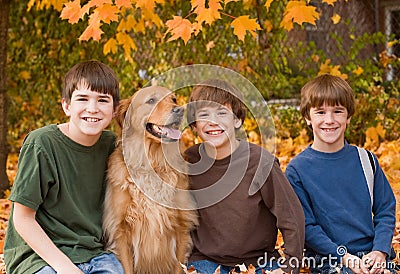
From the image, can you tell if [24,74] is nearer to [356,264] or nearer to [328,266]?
[328,266]

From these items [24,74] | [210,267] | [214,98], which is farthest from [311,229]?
[24,74]

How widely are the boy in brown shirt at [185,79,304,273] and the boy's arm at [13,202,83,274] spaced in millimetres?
705

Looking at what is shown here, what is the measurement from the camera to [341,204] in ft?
10.2

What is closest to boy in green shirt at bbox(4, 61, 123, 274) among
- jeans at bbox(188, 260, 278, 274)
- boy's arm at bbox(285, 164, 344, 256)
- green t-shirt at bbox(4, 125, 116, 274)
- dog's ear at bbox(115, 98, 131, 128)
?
green t-shirt at bbox(4, 125, 116, 274)

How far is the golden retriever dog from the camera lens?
9.96ft

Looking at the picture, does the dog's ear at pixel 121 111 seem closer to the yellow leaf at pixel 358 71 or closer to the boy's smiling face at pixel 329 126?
the boy's smiling face at pixel 329 126

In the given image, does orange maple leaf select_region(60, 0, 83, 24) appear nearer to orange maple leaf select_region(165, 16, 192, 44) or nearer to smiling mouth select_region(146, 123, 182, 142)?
orange maple leaf select_region(165, 16, 192, 44)

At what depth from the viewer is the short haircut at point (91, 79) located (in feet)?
9.71

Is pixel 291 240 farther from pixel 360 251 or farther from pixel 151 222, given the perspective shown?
pixel 151 222

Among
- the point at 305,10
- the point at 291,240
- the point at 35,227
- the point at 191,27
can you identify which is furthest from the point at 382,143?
the point at 35,227

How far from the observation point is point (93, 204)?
303 cm

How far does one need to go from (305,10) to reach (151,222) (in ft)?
6.26

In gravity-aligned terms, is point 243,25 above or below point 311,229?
above

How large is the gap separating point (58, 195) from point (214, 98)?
0.94 metres
